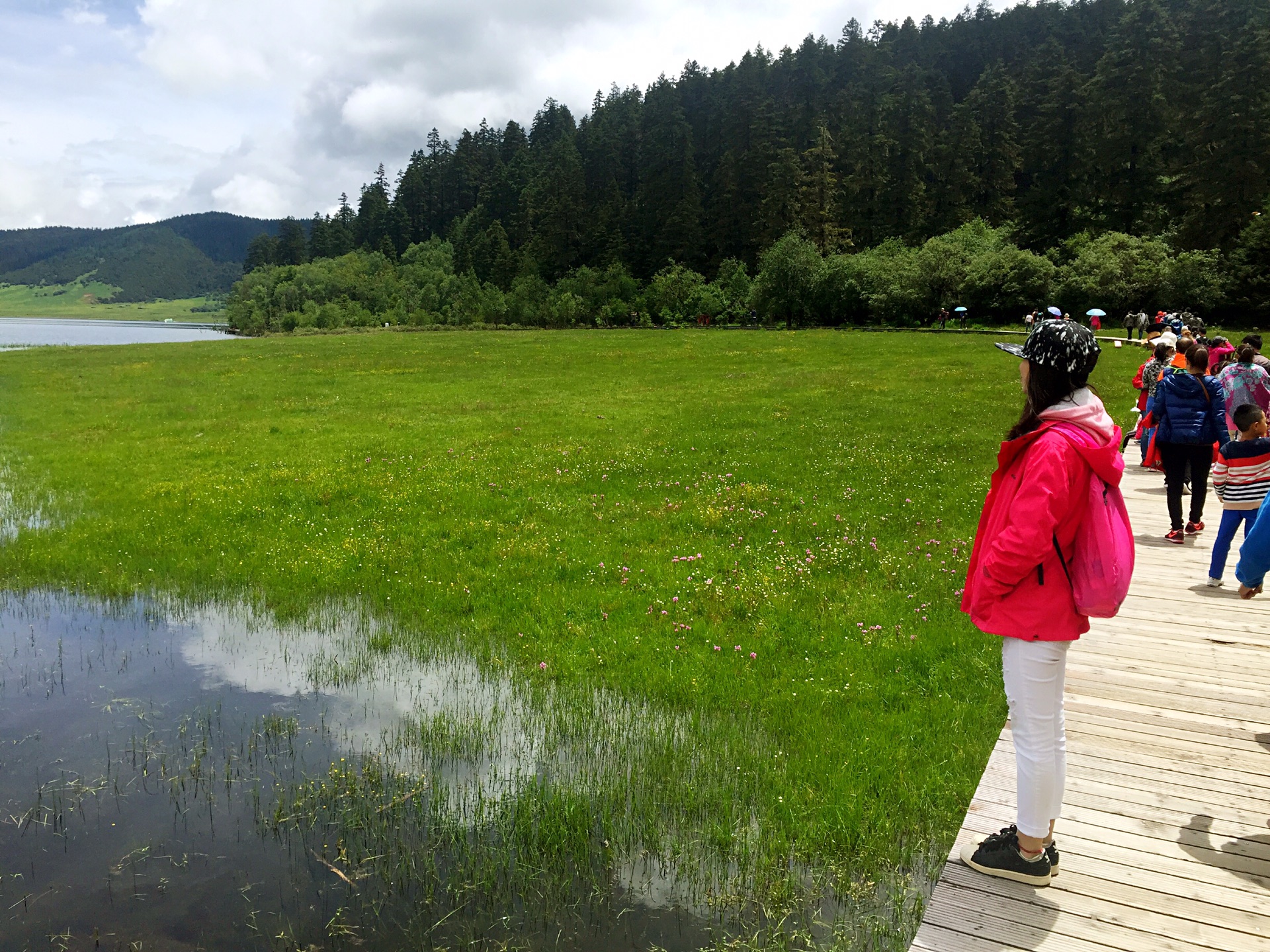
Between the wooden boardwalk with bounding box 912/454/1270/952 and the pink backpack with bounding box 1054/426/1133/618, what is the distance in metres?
1.80

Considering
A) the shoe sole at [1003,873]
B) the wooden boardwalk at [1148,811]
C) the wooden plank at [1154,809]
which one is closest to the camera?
the wooden boardwalk at [1148,811]

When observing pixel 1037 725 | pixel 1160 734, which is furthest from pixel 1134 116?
pixel 1037 725

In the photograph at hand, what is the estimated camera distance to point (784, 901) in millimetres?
5477

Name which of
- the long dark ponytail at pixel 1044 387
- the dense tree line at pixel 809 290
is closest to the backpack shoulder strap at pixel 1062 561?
the long dark ponytail at pixel 1044 387

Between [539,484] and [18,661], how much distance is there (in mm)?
10256

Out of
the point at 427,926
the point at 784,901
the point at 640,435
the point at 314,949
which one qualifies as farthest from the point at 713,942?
the point at 640,435

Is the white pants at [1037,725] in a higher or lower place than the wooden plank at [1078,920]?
higher

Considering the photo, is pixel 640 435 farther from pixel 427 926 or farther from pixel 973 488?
pixel 427 926

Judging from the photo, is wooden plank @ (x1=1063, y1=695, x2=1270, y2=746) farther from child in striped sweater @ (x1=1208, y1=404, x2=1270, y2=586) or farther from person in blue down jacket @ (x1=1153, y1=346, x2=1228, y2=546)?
person in blue down jacket @ (x1=1153, y1=346, x2=1228, y2=546)

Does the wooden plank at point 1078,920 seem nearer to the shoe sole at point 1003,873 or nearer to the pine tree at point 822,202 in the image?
the shoe sole at point 1003,873

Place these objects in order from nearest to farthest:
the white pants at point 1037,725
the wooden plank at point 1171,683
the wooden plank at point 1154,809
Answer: the white pants at point 1037,725 → the wooden plank at point 1154,809 → the wooden plank at point 1171,683

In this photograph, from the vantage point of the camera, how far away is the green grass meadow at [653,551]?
23.1 ft

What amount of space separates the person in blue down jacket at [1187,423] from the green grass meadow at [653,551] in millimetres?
3219

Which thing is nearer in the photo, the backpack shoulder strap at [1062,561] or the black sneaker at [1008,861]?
the backpack shoulder strap at [1062,561]
